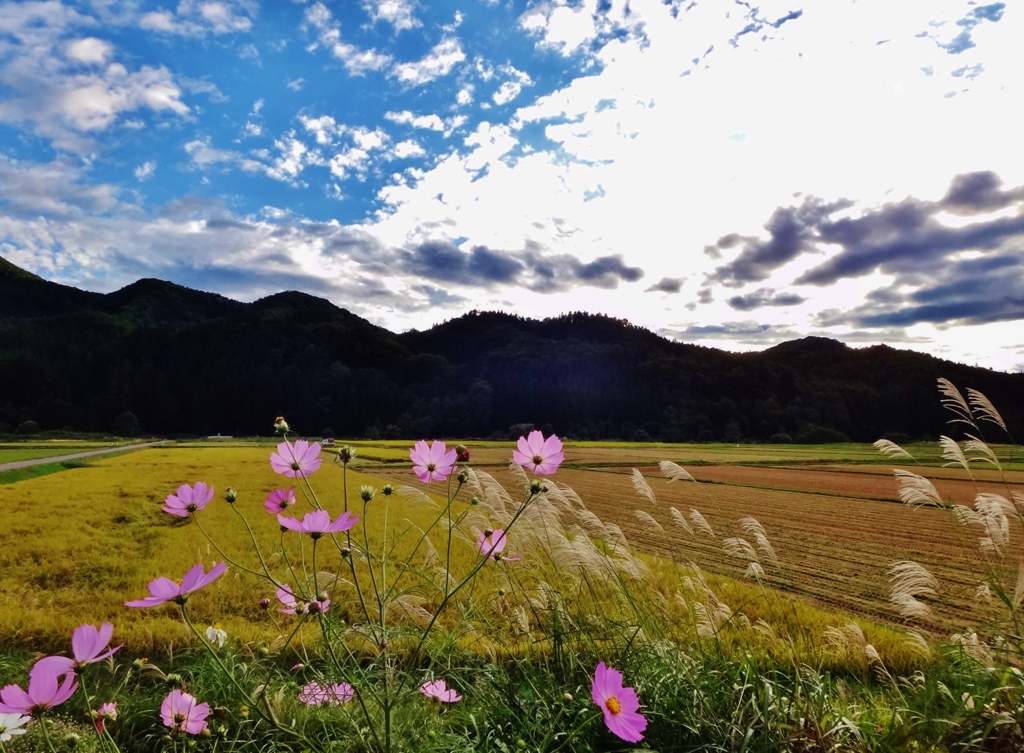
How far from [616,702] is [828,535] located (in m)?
15.4

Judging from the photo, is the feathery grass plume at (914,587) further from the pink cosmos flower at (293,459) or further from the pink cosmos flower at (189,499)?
the pink cosmos flower at (189,499)

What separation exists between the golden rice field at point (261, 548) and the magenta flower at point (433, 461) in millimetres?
214

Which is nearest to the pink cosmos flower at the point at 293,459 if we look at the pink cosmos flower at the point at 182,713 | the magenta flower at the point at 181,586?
the magenta flower at the point at 181,586

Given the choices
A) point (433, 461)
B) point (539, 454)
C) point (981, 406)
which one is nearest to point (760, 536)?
point (981, 406)

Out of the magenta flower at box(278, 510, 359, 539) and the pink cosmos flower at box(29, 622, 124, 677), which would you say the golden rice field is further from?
the pink cosmos flower at box(29, 622, 124, 677)

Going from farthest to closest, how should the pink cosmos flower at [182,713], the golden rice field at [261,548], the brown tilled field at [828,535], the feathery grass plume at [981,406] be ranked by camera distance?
the brown tilled field at [828,535] → the golden rice field at [261,548] → the feathery grass plume at [981,406] → the pink cosmos flower at [182,713]

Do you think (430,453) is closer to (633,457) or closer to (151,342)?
(633,457)

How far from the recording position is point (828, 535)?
590 inches

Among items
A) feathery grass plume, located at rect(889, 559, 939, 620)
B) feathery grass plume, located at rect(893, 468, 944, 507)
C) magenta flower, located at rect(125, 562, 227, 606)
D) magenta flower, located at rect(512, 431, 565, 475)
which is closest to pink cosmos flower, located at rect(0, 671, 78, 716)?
magenta flower, located at rect(125, 562, 227, 606)

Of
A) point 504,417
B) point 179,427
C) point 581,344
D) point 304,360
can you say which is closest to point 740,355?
point 581,344

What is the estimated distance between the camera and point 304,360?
144 m

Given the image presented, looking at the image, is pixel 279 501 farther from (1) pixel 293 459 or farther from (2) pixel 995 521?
(2) pixel 995 521

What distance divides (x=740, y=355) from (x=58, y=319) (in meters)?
200

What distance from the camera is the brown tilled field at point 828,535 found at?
870 centimetres
